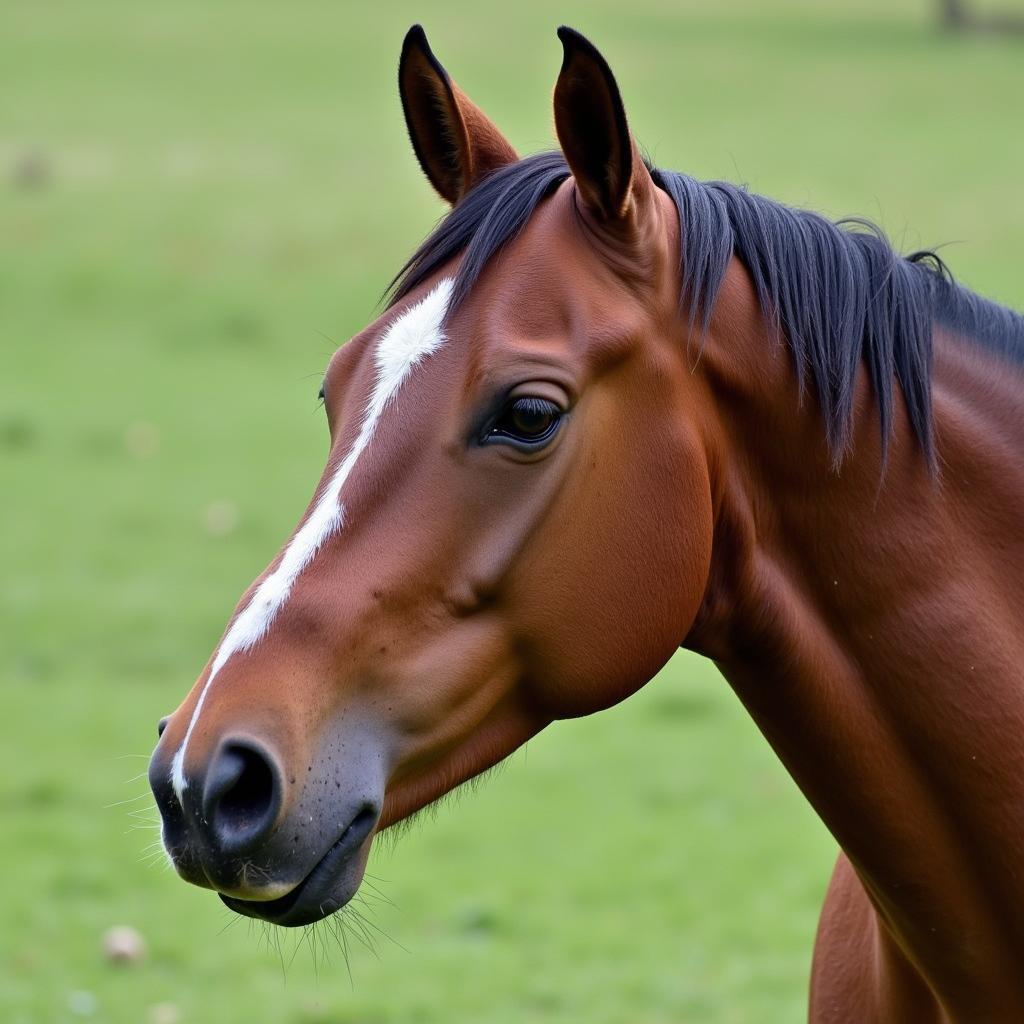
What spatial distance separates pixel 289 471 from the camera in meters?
10.8

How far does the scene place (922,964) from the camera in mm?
2398

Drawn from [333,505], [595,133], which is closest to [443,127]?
[595,133]

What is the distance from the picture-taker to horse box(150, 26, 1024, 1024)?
2070 millimetres

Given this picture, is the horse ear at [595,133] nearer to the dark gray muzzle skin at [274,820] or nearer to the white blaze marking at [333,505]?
the white blaze marking at [333,505]

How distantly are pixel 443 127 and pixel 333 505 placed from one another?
763 mm

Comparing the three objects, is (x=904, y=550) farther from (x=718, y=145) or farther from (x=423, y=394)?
(x=718, y=145)

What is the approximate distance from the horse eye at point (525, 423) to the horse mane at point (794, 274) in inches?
7.6

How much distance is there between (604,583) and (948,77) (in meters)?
24.2

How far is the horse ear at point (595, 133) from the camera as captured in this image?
7.02 ft

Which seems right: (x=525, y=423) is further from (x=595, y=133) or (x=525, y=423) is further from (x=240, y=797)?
(x=240, y=797)

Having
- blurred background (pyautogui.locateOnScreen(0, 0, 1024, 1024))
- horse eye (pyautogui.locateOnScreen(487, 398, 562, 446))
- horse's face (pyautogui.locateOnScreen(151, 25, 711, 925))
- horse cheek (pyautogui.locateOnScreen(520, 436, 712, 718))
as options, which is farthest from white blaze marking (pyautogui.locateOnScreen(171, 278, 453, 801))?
blurred background (pyautogui.locateOnScreen(0, 0, 1024, 1024))

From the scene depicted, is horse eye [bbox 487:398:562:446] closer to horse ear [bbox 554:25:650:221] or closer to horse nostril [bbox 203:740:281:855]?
horse ear [bbox 554:25:650:221]

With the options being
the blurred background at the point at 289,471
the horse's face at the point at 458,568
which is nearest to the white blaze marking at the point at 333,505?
Result: the horse's face at the point at 458,568

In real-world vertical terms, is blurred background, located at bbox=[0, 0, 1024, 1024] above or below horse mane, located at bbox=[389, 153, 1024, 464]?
below
